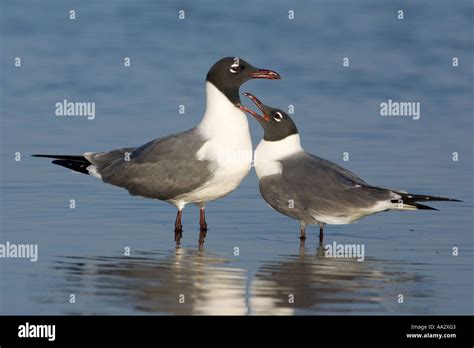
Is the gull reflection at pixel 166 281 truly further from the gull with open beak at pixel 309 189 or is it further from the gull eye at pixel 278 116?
the gull eye at pixel 278 116

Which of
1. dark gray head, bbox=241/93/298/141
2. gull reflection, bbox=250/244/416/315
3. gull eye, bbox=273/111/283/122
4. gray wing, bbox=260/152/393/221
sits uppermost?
gull eye, bbox=273/111/283/122

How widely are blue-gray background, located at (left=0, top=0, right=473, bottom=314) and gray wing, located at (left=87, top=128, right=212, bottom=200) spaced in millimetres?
335

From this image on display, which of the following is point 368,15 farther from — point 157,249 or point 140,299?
point 140,299

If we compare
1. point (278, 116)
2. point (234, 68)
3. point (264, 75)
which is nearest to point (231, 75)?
point (234, 68)

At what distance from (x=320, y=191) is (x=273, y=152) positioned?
80cm

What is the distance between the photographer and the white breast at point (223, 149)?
474 inches

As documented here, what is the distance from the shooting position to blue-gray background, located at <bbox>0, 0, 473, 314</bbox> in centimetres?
1002

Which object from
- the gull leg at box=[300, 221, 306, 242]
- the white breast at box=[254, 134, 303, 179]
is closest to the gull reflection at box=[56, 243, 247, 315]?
the gull leg at box=[300, 221, 306, 242]

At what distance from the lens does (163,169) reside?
12.4 metres

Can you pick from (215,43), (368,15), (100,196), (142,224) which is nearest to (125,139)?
(100,196)

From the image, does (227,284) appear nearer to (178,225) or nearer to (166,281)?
(166,281)

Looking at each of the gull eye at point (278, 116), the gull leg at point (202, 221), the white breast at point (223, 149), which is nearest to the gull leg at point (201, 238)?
the gull leg at point (202, 221)

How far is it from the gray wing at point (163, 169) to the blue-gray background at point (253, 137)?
0.34 meters

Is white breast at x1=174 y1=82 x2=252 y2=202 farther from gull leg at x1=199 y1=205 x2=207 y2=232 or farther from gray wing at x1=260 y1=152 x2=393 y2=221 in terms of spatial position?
gray wing at x1=260 y1=152 x2=393 y2=221
